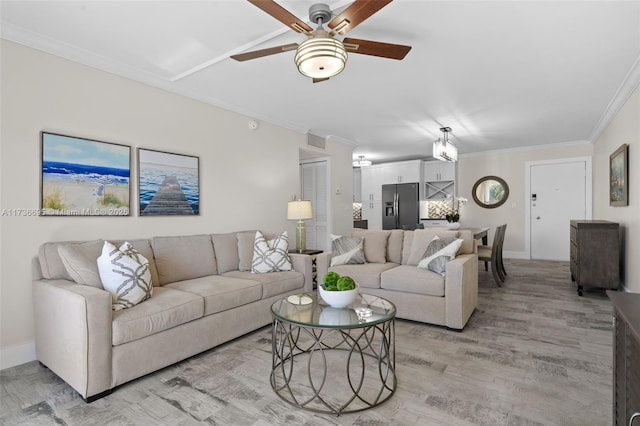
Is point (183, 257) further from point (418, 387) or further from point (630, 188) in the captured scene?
point (630, 188)

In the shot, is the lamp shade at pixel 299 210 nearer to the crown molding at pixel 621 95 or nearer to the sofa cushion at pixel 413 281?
the sofa cushion at pixel 413 281

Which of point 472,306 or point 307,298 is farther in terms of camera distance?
point 472,306

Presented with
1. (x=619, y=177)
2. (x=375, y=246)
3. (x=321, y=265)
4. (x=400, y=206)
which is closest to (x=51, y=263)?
(x=321, y=265)

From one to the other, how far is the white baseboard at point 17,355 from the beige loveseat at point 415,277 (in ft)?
8.66

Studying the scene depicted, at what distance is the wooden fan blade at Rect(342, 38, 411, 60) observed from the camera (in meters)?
2.13

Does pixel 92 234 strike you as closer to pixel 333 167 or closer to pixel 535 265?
pixel 333 167

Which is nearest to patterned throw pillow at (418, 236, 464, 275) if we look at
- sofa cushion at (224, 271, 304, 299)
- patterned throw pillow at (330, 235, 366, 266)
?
patterned throw pillow at (330, 235, 366, 266)

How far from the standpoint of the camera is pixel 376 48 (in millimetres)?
2217

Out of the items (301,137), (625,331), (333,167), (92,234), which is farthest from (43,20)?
(333,167)

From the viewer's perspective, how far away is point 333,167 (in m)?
6.10

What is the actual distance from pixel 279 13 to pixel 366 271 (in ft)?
8.69

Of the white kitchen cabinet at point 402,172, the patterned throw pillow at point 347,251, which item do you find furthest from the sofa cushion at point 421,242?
the white kitchen cabinet at point 402,172

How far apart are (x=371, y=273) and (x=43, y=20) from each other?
3.48 metres

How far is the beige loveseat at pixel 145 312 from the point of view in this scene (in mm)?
2051
